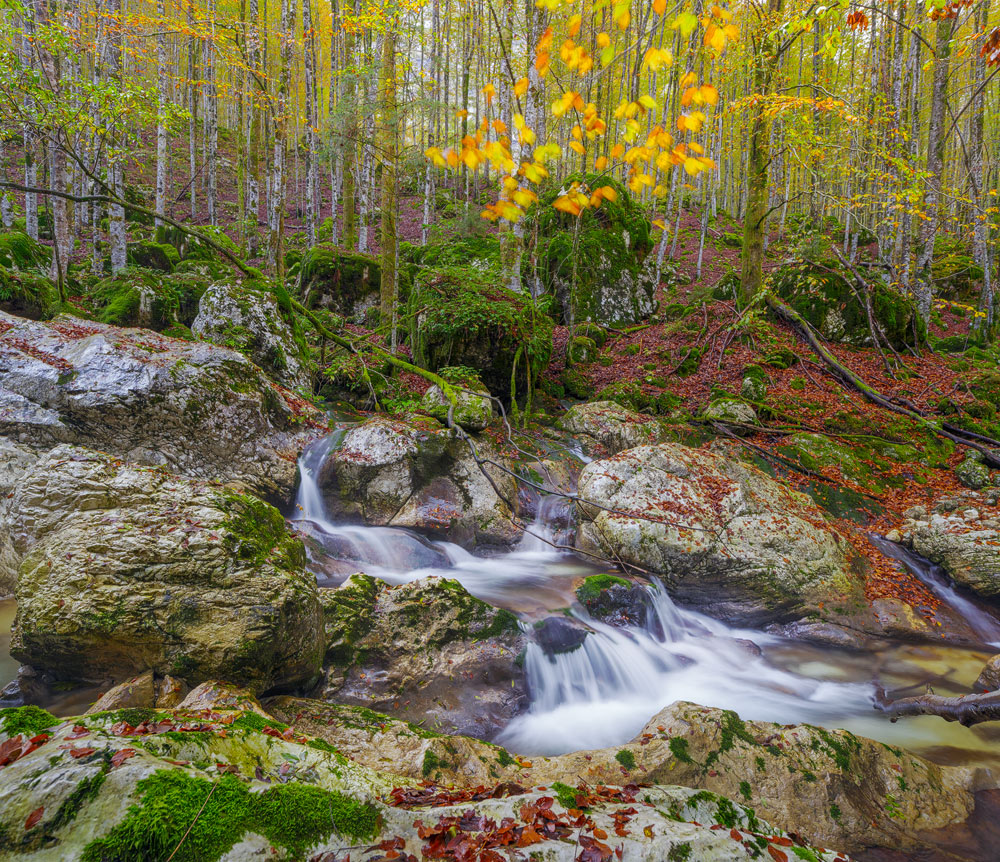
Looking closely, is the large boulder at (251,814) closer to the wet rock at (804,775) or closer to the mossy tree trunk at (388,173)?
the wet rock at (804,775)

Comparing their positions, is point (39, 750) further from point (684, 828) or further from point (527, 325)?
point (527, 325)

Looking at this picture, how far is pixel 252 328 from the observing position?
9117 millimetres

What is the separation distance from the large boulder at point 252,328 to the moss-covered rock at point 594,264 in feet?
25.6

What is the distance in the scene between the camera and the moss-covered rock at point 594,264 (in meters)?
14.6

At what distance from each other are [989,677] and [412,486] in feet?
23.4

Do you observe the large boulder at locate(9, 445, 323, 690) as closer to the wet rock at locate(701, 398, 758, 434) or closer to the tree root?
the wet rock at locate(701, 398, 758, 434)

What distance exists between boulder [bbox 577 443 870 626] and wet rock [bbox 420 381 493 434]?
236 centimetres

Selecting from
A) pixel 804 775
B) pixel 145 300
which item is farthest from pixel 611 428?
pixel 145 300

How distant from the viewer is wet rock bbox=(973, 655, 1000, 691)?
5070 mm

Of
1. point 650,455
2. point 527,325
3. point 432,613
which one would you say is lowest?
point 432,613

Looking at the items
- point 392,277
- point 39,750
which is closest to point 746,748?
point 39,750

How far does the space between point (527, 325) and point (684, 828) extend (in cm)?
926

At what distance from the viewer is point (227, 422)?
6918 mm

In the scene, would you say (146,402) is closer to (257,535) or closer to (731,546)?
(257,535)
